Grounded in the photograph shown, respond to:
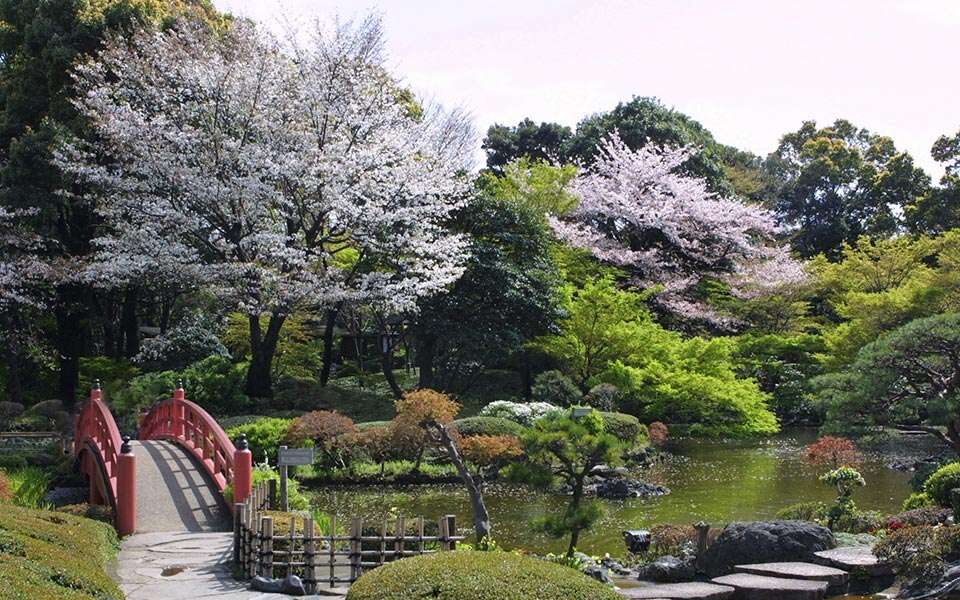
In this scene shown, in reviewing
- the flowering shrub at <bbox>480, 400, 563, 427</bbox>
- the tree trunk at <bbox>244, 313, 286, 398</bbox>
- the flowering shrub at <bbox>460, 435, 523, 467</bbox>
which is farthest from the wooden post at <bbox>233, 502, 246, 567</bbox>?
the tree trunk at <bbox>244, 313, 286, 398</bbox>

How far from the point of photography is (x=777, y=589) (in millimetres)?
10047

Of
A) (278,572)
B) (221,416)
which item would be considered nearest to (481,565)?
(278,572)

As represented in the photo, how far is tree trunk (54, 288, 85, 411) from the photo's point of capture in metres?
26.0

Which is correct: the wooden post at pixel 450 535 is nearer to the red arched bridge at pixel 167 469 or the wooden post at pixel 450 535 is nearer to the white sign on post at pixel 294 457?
the white sign on post at pixel 294 457

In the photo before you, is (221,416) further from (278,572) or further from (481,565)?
(481,565)

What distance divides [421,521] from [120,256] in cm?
1541

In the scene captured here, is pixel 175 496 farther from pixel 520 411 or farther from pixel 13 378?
pixel 13 378

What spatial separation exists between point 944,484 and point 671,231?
2123 centimetres

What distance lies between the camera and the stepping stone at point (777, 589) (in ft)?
32.8

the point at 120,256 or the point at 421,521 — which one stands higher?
the point at 120,256

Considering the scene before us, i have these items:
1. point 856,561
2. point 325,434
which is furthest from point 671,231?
point 856,561

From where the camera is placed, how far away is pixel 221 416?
924 inches

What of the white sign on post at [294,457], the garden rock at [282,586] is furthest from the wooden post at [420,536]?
the white sign on post at [294,457]

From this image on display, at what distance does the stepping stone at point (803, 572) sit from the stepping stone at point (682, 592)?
63cm
